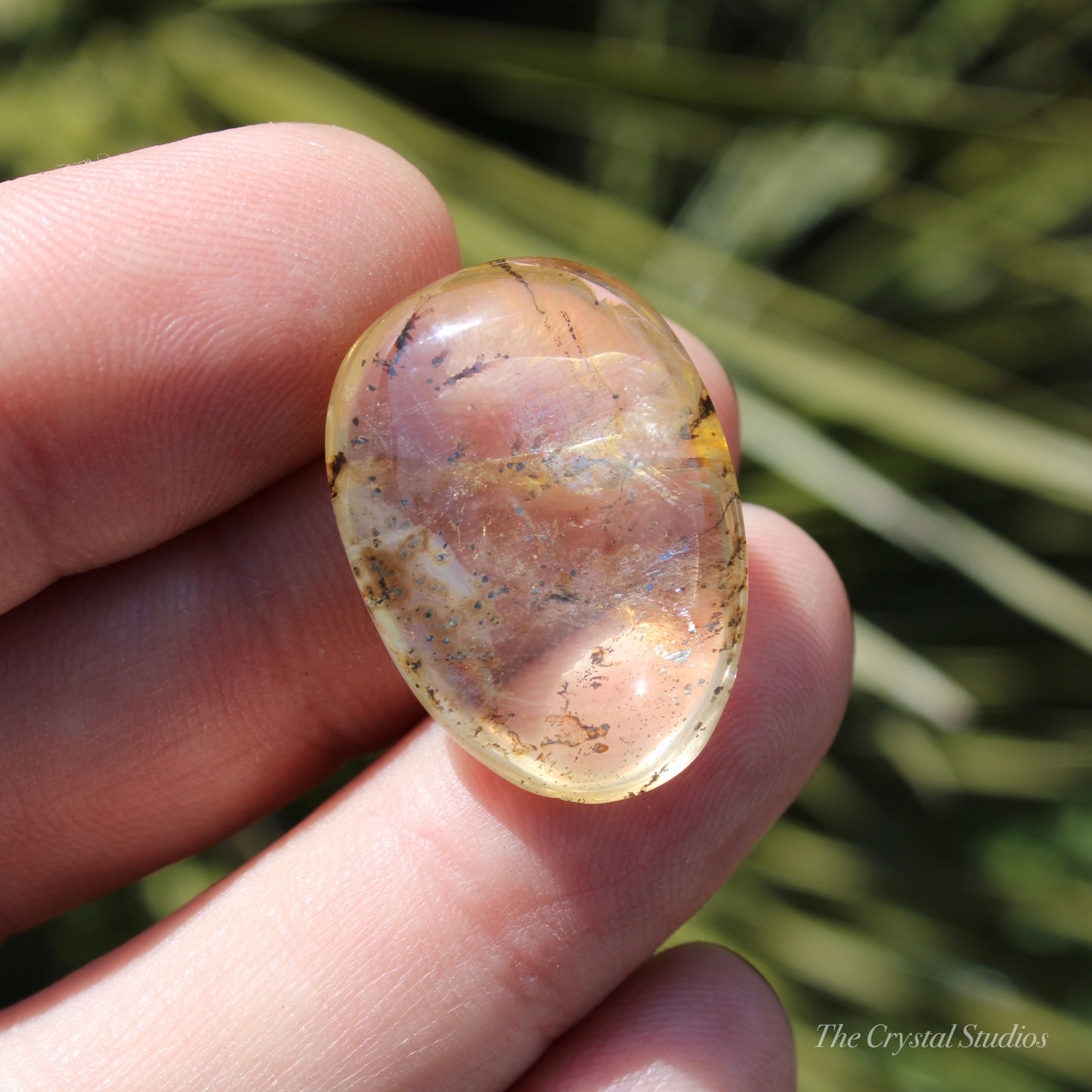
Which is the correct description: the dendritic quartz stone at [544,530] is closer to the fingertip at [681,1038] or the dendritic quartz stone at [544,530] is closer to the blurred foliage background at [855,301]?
the fingertip at [681,1038]

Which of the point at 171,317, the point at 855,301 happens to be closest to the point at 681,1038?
the point at 171,317

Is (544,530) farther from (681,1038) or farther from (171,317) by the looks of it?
(681,1038)

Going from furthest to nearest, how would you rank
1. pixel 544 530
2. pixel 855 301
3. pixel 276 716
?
pixel 855 301, pixel 276 716, pixel 544 530

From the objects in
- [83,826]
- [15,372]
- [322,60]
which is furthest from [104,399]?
[322,60]

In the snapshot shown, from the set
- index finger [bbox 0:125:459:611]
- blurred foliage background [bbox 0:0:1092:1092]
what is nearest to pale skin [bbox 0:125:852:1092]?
index finger [bbox 0:125:459:611]

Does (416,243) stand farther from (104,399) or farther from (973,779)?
(973,779)

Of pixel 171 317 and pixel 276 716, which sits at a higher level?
pixel 171 317

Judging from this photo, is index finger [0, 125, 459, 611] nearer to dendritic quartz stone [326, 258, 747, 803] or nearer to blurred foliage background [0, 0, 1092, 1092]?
dendritic quartz stone [326, 258, 747, 803]
